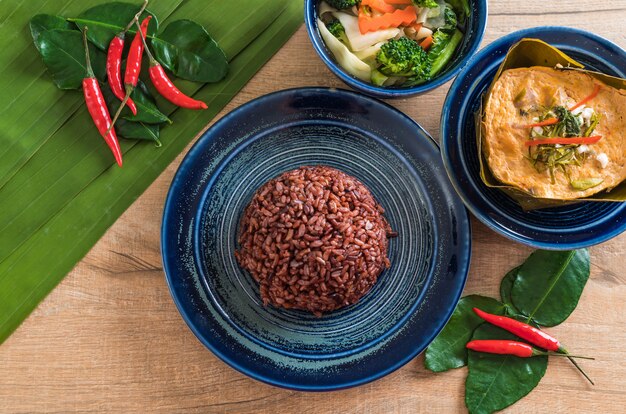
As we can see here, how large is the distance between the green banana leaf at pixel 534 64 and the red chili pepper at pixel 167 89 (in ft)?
5.11

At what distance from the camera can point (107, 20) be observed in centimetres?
328

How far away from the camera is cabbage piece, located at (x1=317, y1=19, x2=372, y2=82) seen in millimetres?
3061

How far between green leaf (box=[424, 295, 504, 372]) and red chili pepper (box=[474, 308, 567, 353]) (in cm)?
5

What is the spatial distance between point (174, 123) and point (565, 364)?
2667 millimetres

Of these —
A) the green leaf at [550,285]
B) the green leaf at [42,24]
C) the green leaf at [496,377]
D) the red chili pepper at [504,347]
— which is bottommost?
the green leaf at [496,377]

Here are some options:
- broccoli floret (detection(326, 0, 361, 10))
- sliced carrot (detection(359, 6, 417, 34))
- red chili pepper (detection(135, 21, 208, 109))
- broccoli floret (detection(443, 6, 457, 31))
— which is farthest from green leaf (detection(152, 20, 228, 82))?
broccoli floret (detection(443, 6, 457, 31))

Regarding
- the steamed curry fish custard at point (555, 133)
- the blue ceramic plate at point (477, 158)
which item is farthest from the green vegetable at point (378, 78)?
the steamed curry fish custard at point (555, 133)

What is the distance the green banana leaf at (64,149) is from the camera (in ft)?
10.6

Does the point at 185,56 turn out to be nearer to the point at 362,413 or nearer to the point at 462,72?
the point at 462,72

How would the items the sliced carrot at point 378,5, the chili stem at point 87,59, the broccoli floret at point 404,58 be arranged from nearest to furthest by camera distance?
the broccoli floret at point 404,58 → the sliced carrot at point 378,5 → the chili stem at point 87,59

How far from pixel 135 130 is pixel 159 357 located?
1.30 meters

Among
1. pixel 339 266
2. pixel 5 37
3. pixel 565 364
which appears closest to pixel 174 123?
pixel 5 37

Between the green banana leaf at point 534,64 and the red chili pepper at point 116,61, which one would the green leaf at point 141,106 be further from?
the green banana leaf at point 534,64

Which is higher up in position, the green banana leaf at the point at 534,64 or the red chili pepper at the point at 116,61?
the red chili pepper at the point at 116,61
